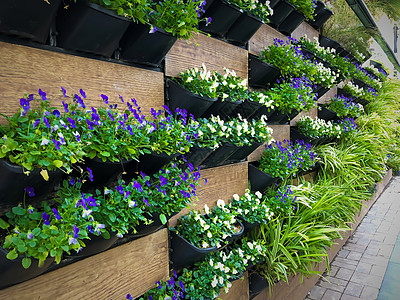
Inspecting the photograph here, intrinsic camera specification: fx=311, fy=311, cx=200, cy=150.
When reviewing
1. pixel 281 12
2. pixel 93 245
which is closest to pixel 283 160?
pixel 281 12

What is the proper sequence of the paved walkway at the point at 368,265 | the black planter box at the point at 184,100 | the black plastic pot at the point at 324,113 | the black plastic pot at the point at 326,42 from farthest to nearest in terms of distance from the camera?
1. the black plastic pot at the point at 326,42
2. the black plastic pot at the point at 324,113
3. the paved walkway at the point at 368,265
4. the black planter box at the point at 184,100

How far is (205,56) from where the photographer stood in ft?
5.58

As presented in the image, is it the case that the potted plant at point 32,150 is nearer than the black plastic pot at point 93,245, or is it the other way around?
the potted plant at point 32,150

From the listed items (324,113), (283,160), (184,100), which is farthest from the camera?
(324,113)

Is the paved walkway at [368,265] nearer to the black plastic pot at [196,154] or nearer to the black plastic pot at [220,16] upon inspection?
the black plastic pot at [196,154]

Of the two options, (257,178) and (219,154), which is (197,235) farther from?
(257,178)

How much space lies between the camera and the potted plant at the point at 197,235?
1501 mm

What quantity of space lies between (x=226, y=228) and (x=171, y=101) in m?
0.76

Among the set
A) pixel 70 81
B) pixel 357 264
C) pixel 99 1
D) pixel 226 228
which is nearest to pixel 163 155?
pixel 70 81

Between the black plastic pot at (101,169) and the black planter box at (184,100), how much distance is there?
50 cm

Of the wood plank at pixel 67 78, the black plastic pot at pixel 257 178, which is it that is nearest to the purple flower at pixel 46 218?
the wood plank at pixel 67 78

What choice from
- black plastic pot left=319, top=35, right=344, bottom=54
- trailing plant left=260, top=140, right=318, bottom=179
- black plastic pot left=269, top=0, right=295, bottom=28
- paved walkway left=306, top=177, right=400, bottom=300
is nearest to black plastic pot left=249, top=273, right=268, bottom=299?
paved walkway left=306, top=177, right=400, bottom=300

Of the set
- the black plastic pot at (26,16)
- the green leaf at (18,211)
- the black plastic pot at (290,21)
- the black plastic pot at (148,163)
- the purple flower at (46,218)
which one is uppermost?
the black plastic pot at (290,21)

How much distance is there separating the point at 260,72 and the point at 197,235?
1.20m
